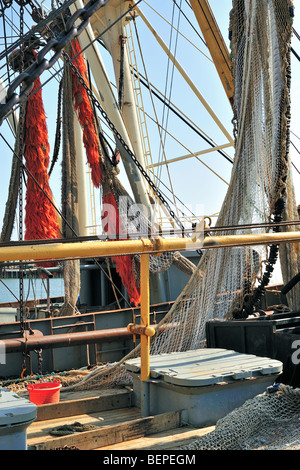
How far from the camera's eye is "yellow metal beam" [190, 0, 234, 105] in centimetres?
1145

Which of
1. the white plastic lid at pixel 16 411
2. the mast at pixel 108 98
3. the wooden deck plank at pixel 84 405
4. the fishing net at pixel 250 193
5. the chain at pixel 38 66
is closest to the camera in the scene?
the white plastic lid at pixel 16 411

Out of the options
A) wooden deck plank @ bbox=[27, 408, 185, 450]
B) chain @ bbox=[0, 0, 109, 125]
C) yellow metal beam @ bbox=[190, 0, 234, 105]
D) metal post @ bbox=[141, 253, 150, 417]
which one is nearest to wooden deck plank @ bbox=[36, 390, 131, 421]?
wooden deck plank @ bbox=[27, 408, 185, 450]

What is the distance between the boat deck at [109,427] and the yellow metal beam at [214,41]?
8.85 meters

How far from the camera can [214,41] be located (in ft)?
38.7

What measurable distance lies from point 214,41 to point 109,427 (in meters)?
10.6

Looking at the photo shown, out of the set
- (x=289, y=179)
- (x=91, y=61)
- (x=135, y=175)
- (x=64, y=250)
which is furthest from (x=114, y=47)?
(x=64, y=250)

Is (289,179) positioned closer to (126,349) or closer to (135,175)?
(126,349)

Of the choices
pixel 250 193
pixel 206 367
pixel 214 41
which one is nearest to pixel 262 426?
pixel 206 367

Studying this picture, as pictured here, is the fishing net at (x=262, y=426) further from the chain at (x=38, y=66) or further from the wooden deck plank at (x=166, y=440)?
the chain at (x=38, y=66)

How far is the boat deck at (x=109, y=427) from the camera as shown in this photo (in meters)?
2.99

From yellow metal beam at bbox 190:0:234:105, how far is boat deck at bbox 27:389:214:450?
8849 mm

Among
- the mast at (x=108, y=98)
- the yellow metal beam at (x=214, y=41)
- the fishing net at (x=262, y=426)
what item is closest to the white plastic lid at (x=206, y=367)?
the fishing net at (x=262, y=426)
